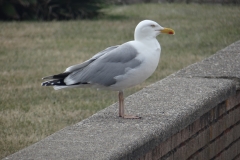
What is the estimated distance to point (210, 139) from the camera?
3.81 metres

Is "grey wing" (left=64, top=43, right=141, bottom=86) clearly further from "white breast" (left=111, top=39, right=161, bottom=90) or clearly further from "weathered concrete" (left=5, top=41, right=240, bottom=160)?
"weathered concrete" (left=5, top=41, right=240, bottom=160)

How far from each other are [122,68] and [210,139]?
29.4 inches

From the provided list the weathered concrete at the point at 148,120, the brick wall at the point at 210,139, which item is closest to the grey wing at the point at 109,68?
the weathered concrete at the point at 148,120

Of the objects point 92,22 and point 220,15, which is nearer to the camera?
point 92,22

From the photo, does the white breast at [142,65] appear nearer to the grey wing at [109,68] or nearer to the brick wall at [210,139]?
the grey wing at [109,68]

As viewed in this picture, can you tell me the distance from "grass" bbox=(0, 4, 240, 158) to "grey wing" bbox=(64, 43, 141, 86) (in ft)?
3.67

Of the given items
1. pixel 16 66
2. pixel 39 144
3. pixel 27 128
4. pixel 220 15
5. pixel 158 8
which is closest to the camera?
pixel 39 144

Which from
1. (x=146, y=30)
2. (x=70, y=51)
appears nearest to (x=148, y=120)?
(x=146, y=30)

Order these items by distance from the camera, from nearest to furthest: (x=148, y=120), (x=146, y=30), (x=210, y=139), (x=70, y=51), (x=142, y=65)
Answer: (x=148, y=120)
(x=142, y=65)
(x=146, y=30)
(x=210, y=139)
(x=70, y=51)

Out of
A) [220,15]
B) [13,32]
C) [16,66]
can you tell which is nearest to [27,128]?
[16,66]

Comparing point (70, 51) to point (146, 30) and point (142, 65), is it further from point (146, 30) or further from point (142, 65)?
point (142, 65)

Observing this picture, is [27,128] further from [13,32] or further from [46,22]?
[46,22]

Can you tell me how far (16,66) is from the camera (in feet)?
25.4

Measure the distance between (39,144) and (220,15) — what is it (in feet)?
33.4
